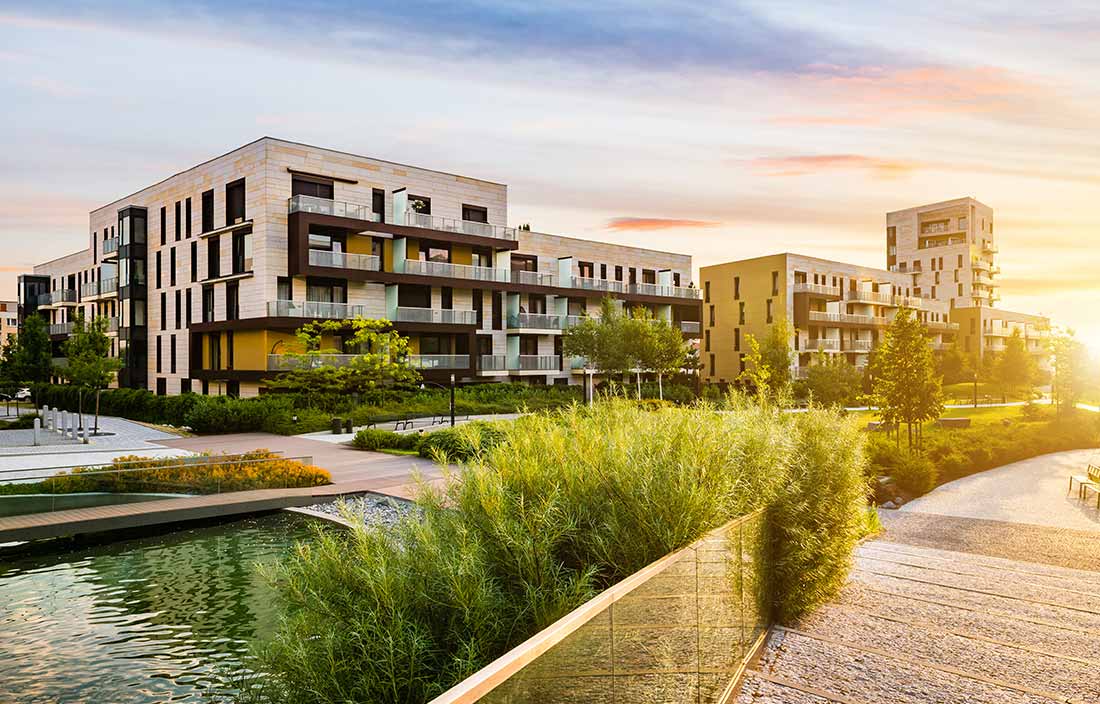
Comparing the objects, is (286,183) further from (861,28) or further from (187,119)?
(861,28)

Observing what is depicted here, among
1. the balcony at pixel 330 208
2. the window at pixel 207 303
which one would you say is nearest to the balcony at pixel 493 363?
the balcony at pixel 330 208

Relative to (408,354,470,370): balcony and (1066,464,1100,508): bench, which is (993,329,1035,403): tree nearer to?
(408,354,470,370): balcony

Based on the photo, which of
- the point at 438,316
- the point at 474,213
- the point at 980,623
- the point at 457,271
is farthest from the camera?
the point at 474,213

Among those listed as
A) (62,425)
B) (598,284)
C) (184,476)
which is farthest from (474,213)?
(184,476)

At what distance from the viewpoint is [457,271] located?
41.3 metres

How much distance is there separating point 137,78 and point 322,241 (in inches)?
828

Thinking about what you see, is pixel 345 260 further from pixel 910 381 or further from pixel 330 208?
pixel 910 381

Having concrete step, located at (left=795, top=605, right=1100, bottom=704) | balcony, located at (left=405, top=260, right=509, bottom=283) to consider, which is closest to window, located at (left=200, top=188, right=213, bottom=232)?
balcony, located at (left=405, top=260, right=509, bottom=283)

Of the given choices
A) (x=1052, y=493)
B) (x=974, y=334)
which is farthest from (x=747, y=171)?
(x=974, y=334)

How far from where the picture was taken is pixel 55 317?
6600 cm

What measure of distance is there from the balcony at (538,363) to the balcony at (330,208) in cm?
1223

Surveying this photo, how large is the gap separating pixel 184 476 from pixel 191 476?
0.12 meters

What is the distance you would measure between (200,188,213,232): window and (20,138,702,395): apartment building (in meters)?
0.10

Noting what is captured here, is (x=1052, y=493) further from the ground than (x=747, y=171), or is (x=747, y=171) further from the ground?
(x=747, y=171)
